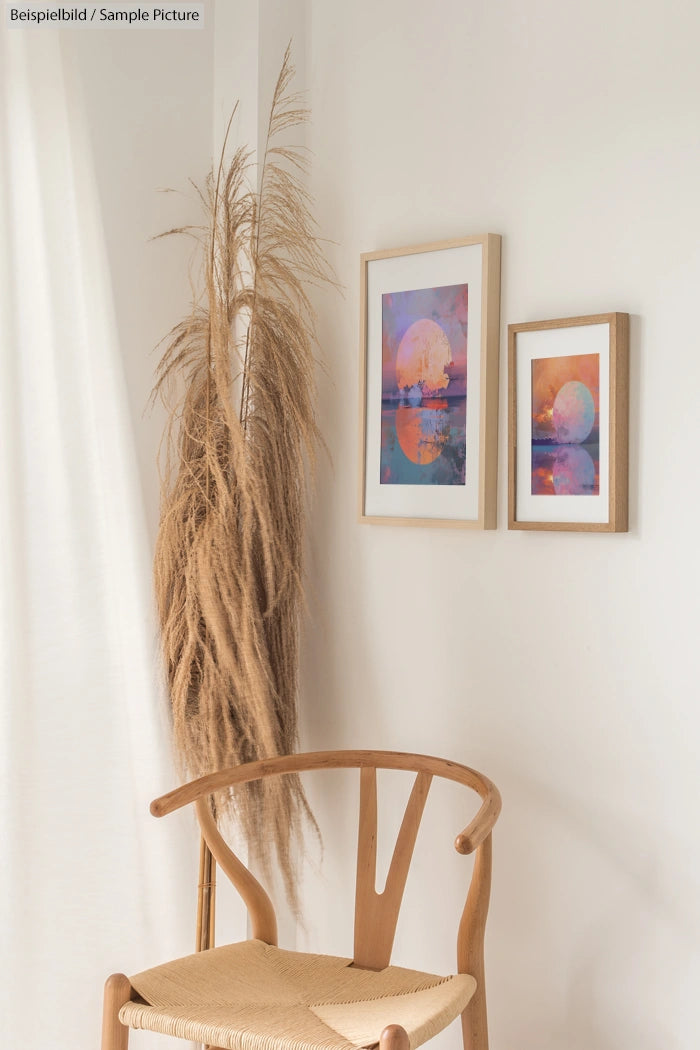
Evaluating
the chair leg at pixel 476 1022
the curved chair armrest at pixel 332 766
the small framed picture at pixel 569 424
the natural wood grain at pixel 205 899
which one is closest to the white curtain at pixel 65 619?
the natural wood grain at pixel 205 899

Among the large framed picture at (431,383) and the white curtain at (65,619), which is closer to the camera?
the white curtain at (65,619)

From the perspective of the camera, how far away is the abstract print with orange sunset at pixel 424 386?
2059mm

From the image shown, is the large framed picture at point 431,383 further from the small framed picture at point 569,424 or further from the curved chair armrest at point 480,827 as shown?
the curved chair armrest at point 480,827

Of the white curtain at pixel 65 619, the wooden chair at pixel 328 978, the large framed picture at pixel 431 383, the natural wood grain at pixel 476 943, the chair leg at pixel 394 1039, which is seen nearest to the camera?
the chair leg at pixel 394 1039

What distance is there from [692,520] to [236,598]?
2.67ft

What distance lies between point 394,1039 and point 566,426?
0.98m

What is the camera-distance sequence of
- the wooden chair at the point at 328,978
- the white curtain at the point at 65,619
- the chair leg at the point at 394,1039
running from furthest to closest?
1. the white curtain at the point at 65,619
2. the wooden chair at the point at 328,978
3. the chair leg at the point at 394,1039

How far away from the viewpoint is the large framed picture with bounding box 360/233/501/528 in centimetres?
201

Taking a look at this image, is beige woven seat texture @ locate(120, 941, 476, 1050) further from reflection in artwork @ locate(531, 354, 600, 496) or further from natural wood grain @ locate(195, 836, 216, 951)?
reflection in artwork @ locate(531, 354, 600, 496)

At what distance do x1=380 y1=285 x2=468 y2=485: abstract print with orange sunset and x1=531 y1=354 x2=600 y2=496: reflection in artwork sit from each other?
158 mm

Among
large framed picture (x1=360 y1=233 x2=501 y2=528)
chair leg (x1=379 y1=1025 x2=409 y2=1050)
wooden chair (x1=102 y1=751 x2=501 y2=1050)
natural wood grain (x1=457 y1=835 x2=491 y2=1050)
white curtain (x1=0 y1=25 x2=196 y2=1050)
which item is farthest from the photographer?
large framed picture (x1=360 y1=233 x2=501 y2=528)

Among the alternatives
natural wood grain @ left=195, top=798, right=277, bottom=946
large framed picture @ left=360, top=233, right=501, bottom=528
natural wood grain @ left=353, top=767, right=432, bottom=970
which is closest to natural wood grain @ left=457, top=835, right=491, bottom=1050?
natural wood grain @ left=353, top=767, right=432, bottom=970

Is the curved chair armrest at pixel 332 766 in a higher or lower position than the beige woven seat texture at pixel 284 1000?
higher

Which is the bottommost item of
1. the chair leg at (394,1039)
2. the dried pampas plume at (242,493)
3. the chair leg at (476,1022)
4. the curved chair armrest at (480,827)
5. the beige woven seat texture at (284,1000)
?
the chair leg at (476,1022)
